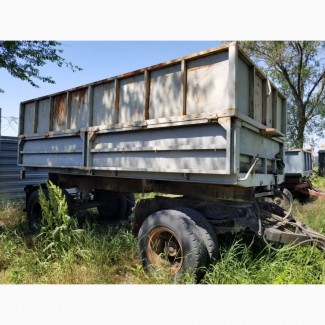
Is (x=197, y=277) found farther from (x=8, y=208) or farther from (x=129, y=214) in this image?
(x=8, y=208)

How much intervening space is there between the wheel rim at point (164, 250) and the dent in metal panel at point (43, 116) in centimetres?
310

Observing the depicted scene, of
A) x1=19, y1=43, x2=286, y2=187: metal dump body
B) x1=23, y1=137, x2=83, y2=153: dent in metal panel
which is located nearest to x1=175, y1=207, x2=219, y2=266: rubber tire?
x1=19, y1=43, x2=286, y2=187: metal dump body

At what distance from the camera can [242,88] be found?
3117 millimetres

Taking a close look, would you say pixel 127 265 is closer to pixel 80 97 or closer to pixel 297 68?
pixel 80 97

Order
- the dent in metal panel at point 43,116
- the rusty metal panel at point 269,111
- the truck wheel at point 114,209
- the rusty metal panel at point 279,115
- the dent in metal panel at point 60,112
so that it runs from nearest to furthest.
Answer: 1. the rusty metal panel at point 269,111
2. the rusty metal panel at point 279,115
3. the dent in metal panel at point 60,112
4. the dent in metal panel at point 43,116
5. the truck wheel at point 114,209

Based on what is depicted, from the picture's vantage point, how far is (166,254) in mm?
3248

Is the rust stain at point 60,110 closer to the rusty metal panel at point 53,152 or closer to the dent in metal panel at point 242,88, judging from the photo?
the rusty metal panel at point 53,152

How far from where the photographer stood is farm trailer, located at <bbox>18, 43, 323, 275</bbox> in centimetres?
295

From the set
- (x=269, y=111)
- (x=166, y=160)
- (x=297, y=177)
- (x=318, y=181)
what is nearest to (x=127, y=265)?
(x=166, y=160)

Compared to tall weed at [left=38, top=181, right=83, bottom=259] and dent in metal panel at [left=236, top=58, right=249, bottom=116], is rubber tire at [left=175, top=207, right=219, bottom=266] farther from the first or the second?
tall weed at [left=38, top=181, right=83, bottom=259]

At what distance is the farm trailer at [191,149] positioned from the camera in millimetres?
2951

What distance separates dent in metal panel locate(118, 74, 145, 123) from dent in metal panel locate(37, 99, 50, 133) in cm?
200

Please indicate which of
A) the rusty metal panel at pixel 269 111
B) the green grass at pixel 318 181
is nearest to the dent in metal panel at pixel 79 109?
the rusty metal panel at pixel 269 111

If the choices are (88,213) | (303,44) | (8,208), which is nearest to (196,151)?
(88,213)
